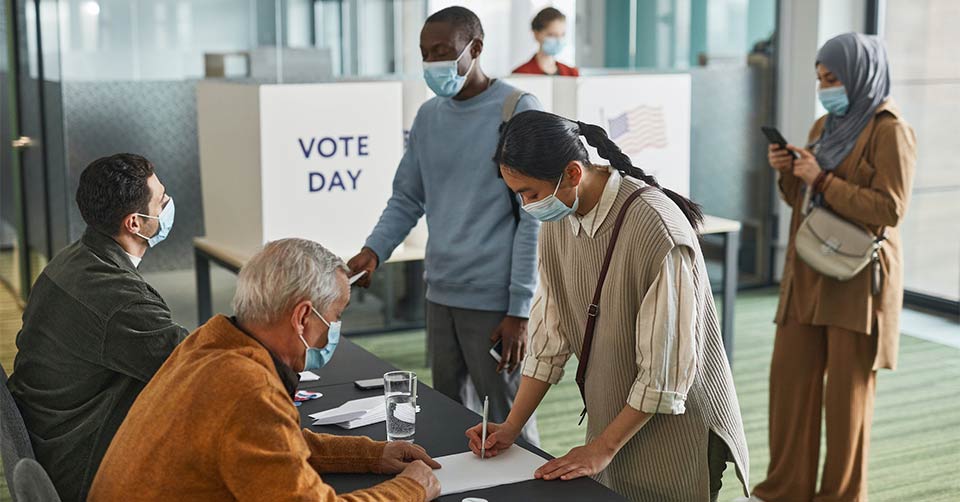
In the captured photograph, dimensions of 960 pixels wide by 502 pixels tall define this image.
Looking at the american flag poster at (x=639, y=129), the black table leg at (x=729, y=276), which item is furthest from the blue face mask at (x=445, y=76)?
the black table leg at (x=729, y=276)

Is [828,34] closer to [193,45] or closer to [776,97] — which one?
[776,97]

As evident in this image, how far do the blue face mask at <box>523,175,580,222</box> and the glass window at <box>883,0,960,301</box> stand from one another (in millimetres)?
4736

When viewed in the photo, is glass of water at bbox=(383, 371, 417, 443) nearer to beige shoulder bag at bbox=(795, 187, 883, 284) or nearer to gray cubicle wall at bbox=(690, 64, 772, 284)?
beige shoulder bag at bbox=(795, 187, 883, 284)

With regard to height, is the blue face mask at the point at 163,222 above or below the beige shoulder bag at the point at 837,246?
above

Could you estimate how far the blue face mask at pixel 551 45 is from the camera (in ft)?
19.1

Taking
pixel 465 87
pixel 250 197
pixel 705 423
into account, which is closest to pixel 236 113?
pixel 250 197

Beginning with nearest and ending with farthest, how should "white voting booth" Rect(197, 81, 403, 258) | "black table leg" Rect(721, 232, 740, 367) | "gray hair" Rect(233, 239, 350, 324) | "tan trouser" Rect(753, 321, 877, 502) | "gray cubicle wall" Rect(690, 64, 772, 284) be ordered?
"gray hair" Rect(233, 239, 350, 324), "tan trouser" Rect(753, 321, 877, 502), "white voting booth" Rect(197, 81, 403, 258), "black table leg" Rect(721, 232, 740, 367), "gray cubicle wall" Rect(690, 64, 772, 284)

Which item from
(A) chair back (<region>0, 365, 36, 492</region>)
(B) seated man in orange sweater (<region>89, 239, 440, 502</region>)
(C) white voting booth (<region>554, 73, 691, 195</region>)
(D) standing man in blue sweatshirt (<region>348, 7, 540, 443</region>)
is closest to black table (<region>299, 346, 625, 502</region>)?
(B) seated man in orange sweater (<region>89, 239, 440, 502</region>)

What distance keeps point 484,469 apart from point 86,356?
866mm

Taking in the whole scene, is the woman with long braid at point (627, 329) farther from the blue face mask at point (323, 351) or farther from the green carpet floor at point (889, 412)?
the green carpet floor at point (889, 412)

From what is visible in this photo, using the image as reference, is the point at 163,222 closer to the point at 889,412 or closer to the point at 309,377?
the point at 309,377

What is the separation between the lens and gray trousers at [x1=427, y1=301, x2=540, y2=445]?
117 inches

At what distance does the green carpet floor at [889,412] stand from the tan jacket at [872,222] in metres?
0.67

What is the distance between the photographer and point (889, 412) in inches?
177
